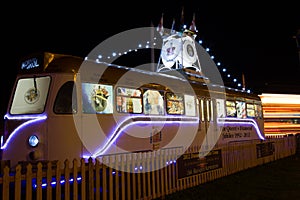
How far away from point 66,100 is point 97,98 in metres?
0.79

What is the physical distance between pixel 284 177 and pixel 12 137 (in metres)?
7.73

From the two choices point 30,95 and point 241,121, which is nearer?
point 30,95

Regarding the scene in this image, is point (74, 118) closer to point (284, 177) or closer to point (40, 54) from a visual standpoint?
point (40, 54)

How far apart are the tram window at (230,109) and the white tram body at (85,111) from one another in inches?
140

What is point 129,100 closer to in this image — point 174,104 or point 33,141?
point 174,104

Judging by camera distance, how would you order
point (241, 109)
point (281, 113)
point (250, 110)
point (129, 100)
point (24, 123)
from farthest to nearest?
point (281, 113) → point (250, 110) → point (241, 109) → point (129, 100) → point (24, 123)

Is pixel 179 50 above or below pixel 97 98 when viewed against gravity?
above

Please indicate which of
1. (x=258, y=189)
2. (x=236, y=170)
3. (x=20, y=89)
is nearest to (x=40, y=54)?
(x=20, y=89)

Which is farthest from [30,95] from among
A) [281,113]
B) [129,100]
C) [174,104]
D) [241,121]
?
[281,113]

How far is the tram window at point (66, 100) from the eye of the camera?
689 centimetres

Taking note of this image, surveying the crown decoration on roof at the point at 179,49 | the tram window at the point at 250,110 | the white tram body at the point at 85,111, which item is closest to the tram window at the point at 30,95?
the white tram body at the point at 85,111

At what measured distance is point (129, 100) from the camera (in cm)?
831

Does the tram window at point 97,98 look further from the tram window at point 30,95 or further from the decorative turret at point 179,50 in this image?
the decorative turret at point 179,50

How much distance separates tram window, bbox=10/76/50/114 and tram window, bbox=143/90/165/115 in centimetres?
280
